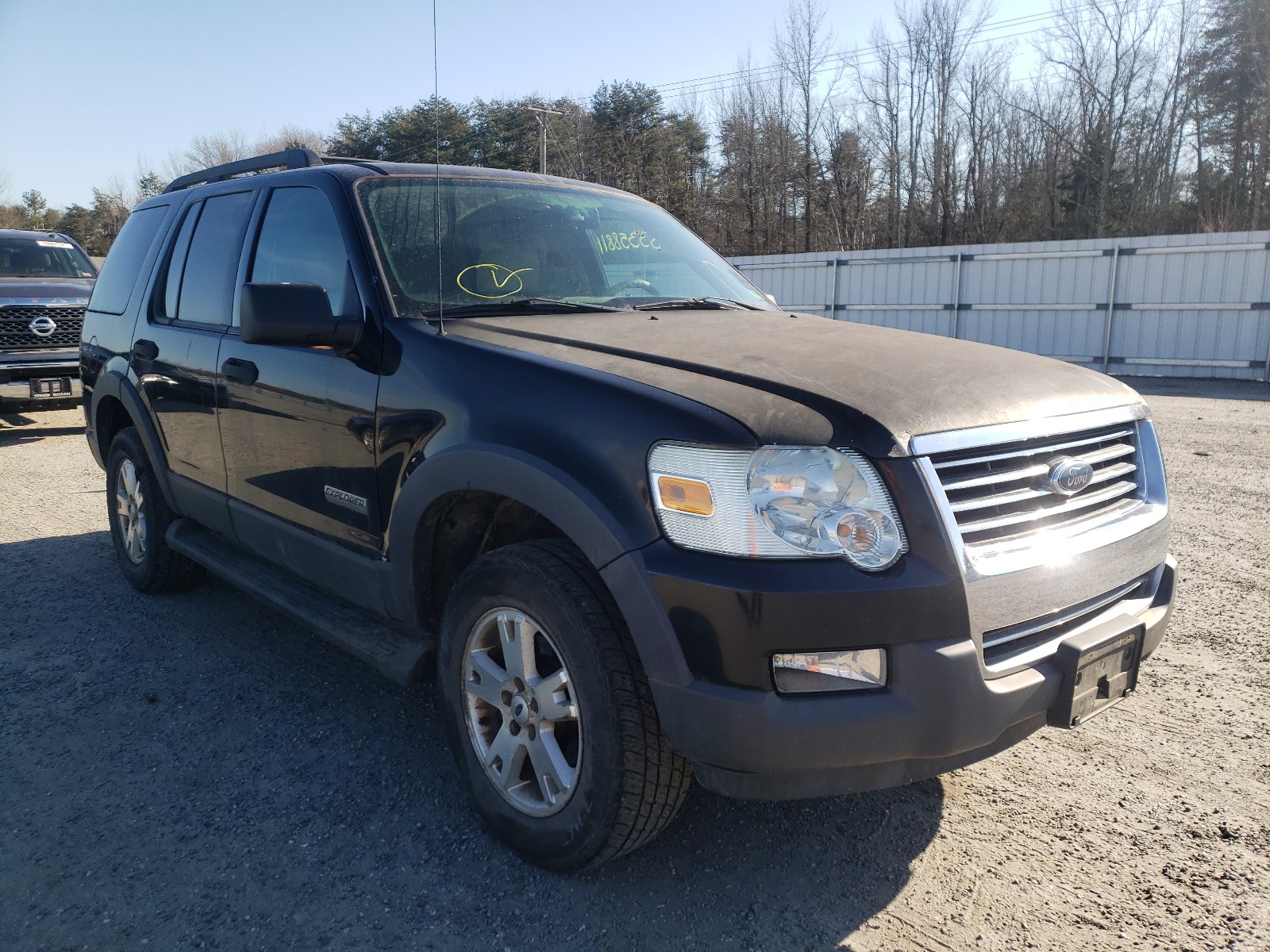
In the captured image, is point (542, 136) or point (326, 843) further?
point (542, 136)

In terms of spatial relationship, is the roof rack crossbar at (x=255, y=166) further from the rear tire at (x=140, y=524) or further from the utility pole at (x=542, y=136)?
the utility pole at (x=542, y=136)

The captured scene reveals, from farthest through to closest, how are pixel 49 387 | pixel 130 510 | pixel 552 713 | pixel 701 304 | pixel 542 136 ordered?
pixel 542 136 < pixel 49 387 < pixel 130 510 < pixel 701 304 < pixel 552 713

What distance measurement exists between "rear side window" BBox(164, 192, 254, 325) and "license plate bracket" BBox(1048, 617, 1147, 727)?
11.1 ft

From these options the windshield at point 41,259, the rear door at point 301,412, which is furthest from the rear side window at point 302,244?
the windshield at point 41,259

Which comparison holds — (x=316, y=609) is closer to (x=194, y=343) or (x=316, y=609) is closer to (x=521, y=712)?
(x=521, y=712)

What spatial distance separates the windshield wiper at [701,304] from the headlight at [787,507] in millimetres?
1450

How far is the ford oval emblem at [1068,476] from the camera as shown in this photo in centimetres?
234

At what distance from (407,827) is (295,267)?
2.07 metres

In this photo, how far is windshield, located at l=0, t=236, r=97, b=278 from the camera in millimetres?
11422

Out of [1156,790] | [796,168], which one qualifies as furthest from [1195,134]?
[1156,790]

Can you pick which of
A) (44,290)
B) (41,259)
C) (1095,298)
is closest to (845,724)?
(44,290)

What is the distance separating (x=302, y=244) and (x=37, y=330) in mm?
8880

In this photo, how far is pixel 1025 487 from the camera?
7.59 feet

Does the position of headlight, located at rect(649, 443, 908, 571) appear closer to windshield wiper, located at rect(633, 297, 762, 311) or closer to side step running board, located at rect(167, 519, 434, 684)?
side step running board, located at rect(167, 519, 434, 684)
